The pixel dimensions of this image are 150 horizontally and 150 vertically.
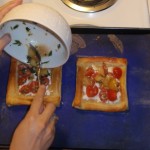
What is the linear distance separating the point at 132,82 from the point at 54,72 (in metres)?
0.36

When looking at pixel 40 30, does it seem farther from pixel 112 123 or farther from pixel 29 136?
pixel 112 123

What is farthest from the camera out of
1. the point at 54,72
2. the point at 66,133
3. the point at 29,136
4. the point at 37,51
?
the point at 54,72

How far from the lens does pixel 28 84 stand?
54.0 inches

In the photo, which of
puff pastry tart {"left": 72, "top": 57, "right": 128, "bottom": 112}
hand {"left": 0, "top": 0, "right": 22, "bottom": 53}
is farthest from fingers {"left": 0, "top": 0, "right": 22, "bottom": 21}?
puff pastry tart {"left": 72, "top": 57, "right": 128, "bottom": 112}

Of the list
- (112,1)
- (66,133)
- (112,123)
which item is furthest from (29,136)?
(112,1)

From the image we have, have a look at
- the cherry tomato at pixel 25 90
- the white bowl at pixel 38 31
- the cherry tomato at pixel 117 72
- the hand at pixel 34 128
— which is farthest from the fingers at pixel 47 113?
the cherry tomato at pixel 117 72

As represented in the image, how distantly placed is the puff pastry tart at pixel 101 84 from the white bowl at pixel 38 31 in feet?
0.64

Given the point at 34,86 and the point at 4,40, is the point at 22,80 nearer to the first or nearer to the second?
the point at 34,86

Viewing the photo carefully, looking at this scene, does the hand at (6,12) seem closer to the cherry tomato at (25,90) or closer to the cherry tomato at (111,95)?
the cherry tomato at (25,90)

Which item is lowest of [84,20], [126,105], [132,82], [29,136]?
[29,136]

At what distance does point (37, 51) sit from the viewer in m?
1.19

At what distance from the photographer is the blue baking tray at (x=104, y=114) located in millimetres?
1276

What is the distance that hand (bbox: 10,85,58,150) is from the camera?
1.01m

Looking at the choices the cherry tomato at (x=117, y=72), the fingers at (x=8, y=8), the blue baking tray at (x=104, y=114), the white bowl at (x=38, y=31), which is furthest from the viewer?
the cherry tomato at (x=117, y=72)
